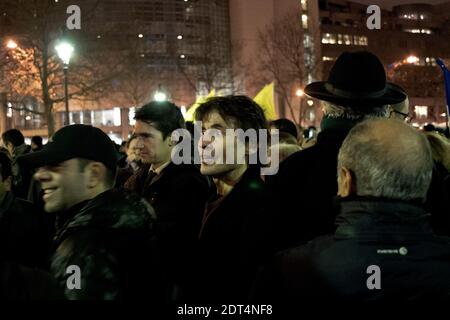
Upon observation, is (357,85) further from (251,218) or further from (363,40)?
(363,40)

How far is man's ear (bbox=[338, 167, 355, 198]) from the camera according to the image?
2.13 m

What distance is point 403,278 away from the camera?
6.56 feet

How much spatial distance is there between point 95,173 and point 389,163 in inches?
59.3

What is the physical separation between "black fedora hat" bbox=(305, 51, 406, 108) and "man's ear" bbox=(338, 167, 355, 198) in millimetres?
854

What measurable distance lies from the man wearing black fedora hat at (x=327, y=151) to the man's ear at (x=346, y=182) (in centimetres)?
49

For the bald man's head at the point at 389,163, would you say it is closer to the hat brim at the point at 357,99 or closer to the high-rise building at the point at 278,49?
the hat brim at the point at 357,99

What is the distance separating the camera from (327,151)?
9.22 feet

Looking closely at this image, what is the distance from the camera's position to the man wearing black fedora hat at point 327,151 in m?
2.70

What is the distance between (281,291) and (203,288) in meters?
0.82

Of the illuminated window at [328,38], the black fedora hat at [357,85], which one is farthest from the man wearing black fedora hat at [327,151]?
the illuminated window at [328,38]

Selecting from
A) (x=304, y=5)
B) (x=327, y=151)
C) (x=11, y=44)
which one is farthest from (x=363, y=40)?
(x=327, y=151)

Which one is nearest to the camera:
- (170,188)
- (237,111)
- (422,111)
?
(237,111)

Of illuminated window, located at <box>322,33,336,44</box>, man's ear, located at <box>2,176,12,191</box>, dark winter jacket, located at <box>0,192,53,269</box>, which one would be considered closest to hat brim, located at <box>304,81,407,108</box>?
dark winter jacket, located at <box>0,192,53,269</box>
